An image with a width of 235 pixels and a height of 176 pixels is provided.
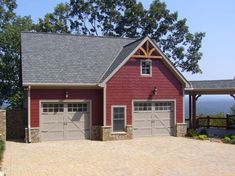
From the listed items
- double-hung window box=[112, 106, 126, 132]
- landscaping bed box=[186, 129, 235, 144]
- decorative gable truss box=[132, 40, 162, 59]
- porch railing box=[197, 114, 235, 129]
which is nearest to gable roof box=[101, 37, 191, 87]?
decorative gable truss box=[132, 40, 162, 59]

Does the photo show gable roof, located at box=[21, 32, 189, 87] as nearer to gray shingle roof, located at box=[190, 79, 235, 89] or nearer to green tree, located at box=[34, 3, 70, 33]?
gray shingle roof, located at box=[190, 79, 235, 89]

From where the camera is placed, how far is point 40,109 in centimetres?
2277

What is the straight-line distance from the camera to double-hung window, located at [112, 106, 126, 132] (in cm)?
2416

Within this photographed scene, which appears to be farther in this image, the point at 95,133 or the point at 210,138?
the point at 210,138

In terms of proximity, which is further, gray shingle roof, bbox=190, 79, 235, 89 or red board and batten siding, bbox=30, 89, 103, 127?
gray shingle roof, bbox=190, 79, 235, 89

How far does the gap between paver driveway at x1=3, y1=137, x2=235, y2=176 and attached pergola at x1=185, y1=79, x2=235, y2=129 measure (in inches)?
206

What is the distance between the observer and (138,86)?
24.9m

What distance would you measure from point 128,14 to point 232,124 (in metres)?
20.1

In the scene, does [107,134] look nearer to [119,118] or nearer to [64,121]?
[119,118]

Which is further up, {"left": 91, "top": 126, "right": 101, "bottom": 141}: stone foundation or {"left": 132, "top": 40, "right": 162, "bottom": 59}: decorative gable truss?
{"left": 132, "top": 40, "right": 162, "bottom": 59}: decorative gable truss

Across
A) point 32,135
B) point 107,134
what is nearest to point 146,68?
point 107,134

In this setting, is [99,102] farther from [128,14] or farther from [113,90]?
[128,14]

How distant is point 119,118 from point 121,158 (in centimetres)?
778

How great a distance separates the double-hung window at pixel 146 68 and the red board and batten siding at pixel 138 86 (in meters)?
0.21
